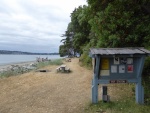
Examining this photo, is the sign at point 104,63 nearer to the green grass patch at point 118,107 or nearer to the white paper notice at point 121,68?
the white paper notice at point 121,68

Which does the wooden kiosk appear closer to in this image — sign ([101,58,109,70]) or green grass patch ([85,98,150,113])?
sign ([101,58,109,70])

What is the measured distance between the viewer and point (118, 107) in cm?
768

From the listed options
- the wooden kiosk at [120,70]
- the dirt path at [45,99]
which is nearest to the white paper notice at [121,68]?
the wooden kiosk at [120,70]

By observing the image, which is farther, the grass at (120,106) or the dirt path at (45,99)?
the dirt path at (45,99)

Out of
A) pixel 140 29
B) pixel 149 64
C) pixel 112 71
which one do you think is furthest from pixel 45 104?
pixel 140 29

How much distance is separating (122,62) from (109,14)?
448 cm

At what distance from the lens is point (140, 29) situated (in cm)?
1146

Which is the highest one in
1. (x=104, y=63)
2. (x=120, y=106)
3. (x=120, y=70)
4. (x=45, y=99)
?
(x=104, y=63)

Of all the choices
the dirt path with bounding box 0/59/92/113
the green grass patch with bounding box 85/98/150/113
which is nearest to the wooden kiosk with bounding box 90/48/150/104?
the green grass patch with bounding box 85/98/150/113

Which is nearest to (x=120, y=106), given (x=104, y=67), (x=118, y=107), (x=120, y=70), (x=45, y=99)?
(x=118, y=107)

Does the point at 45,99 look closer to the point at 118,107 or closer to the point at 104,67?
the point at 104,67

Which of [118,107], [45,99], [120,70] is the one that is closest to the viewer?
[118,107]

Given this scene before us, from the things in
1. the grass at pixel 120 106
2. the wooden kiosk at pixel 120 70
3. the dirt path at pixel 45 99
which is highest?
the wooden kiosk at pixel 120 70

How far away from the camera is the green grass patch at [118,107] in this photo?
24.2 feet
